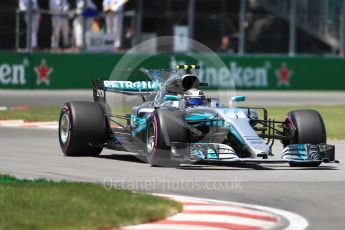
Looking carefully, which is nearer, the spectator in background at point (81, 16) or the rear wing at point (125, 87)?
the rear wing at point (125, 87)

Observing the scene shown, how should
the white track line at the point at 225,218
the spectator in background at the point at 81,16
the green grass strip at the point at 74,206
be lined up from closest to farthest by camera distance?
the green grass strip at the point at 74,206 < the white track line at the point at 225,218 < the spectator in background at the point at 81,16

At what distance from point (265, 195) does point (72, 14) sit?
2449 cm

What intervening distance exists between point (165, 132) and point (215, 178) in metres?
1.20

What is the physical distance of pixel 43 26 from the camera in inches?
1400

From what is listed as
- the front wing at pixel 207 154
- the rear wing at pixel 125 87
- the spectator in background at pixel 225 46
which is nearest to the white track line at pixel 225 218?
the front wing at pixel 207 154

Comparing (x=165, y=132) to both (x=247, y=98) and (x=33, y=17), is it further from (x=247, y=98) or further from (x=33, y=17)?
(x=33, y=17)

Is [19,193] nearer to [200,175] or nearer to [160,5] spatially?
[200,175]

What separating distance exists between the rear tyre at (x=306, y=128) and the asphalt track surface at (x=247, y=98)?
1401 cm

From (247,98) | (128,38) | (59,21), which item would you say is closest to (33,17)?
(59,21)

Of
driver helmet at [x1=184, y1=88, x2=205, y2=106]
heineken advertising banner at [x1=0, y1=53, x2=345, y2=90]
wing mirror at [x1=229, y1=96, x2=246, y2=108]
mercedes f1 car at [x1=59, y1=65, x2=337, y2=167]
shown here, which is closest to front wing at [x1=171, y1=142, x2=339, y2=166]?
mercedes f1 car at [x1=59, y1=65, x2=337, y2=167]

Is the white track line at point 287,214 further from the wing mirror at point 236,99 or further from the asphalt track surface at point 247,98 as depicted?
the asphalt track surface at point 247,98

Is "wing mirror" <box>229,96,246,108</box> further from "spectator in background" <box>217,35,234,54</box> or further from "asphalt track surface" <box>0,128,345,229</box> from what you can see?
"spectator in background" <box>217,35,234,54</box>

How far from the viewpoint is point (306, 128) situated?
1544 centimetres

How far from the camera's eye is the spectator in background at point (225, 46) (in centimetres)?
3788
